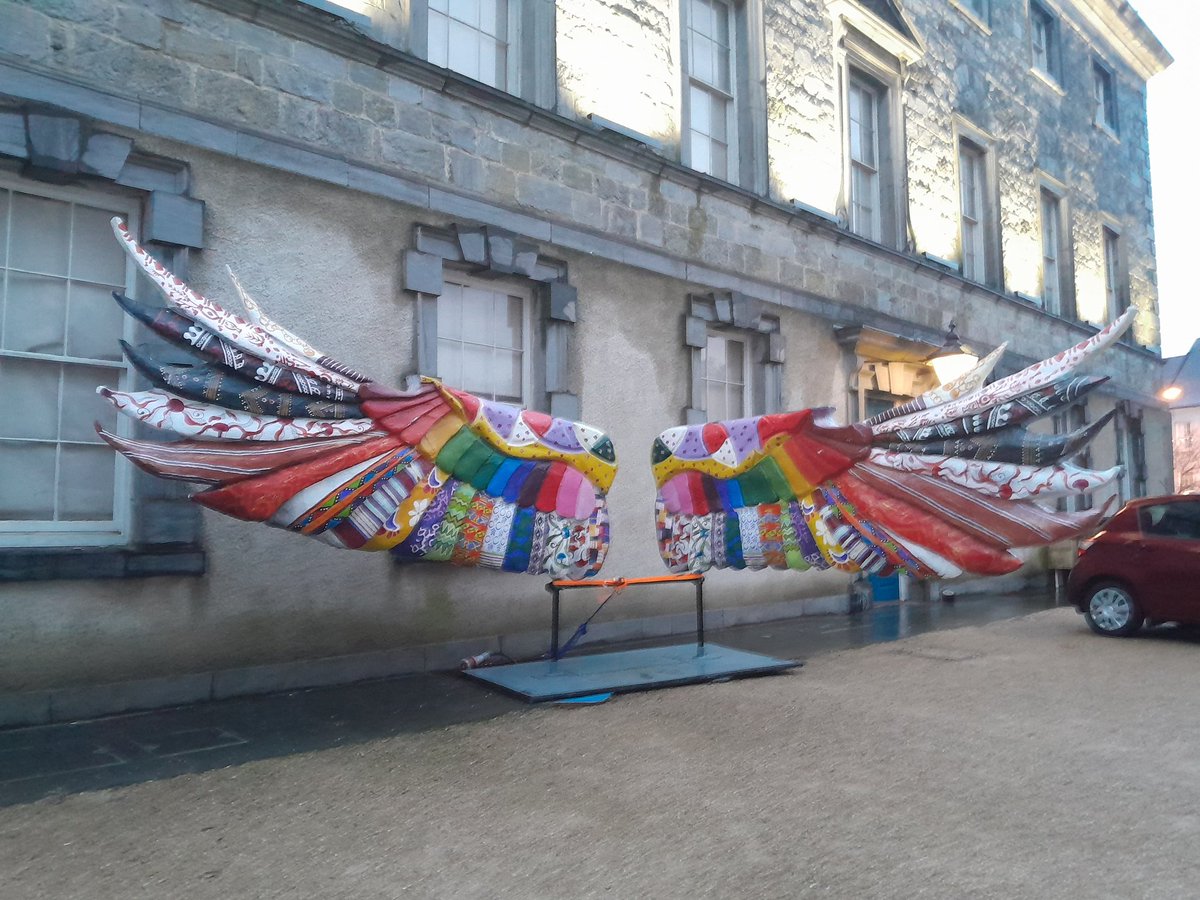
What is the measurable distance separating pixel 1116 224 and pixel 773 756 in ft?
64.7

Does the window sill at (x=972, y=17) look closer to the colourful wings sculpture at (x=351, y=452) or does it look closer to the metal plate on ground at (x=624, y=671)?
the metal plate on ground at (x=624, y=671)

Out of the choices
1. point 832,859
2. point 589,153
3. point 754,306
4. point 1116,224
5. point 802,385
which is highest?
point 1116,224

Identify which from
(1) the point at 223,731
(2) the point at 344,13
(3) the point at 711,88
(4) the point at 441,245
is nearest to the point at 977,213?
(3) the point at 711,88

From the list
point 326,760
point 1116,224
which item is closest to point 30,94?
point 326,760

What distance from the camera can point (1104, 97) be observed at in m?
21.0

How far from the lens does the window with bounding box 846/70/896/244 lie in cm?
1380

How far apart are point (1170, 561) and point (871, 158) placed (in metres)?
7.32

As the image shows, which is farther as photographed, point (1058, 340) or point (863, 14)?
point (1058, 340)

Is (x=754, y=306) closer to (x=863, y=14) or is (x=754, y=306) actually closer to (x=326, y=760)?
(x=863, y=14)

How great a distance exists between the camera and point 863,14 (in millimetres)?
13391

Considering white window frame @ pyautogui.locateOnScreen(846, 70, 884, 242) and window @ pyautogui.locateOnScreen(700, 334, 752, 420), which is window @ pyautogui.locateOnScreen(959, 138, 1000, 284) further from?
window @ pyautogui.locateOnScreen(700, 334, 752, 420)

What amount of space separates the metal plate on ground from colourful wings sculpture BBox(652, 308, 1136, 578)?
5.87 feet

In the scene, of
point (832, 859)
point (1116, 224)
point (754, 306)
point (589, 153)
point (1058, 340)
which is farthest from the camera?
point (1116, 224)

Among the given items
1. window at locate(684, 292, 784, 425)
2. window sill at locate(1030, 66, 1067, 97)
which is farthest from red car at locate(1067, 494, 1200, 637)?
window sill at locate(1030, 66, 1067, 97)
